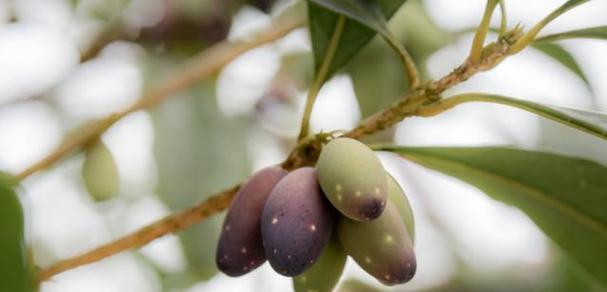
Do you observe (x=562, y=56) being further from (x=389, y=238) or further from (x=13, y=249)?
(x=13, y=249)

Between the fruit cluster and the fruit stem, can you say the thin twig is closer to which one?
the fruit cluster

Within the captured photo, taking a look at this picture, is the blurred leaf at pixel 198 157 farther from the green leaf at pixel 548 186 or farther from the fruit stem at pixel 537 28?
the fruit stem at pixel 537 28

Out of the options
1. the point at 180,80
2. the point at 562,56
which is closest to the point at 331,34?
the point at 180,80

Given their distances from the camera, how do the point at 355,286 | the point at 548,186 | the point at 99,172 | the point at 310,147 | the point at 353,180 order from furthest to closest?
the point at 355,286
the point at 99,172
the point at 548,186
the point at 310,147
the point at 353,180

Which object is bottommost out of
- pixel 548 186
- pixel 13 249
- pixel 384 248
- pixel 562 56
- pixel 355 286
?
pixel 355 286

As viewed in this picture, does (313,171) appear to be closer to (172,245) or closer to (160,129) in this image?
(172,245)

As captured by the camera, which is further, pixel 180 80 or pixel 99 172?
pixel 99 172

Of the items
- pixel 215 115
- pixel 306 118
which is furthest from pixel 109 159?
pixel 306 118
